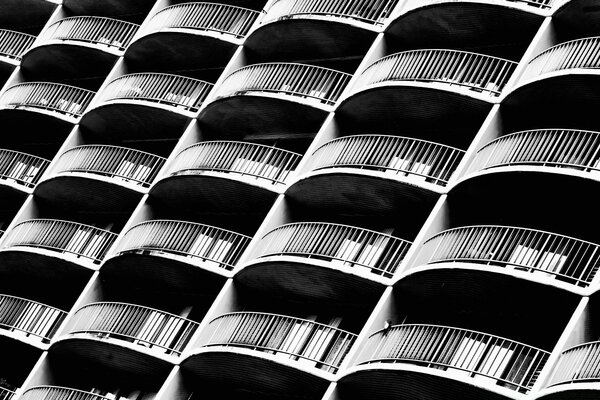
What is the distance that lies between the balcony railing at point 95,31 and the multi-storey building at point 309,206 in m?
0.10

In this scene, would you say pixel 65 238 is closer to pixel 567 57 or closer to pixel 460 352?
pixel 460 352

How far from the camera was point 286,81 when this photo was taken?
31547 mm

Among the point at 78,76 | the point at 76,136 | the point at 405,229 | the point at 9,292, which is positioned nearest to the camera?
the point at 405,229

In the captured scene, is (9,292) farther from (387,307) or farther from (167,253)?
(387,307)

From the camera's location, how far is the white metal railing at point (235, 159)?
30.3 m

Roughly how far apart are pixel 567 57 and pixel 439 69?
4.66m

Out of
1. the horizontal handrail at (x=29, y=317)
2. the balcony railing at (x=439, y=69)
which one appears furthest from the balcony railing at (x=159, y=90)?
the horizontal handrail at (x=29, y=317)

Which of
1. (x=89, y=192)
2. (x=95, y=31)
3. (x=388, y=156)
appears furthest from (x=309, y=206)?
(x=95, y=31)

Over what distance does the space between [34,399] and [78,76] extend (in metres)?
14.2

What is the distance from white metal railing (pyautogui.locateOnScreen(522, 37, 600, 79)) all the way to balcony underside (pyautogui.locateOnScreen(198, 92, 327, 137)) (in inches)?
257

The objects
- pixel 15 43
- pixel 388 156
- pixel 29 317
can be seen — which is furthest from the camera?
pixel 15 43

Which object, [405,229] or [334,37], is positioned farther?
[334,37]

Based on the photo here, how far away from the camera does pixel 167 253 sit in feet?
94.1

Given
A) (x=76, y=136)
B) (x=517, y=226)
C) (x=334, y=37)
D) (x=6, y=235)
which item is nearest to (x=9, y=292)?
(x=6, y=235)
